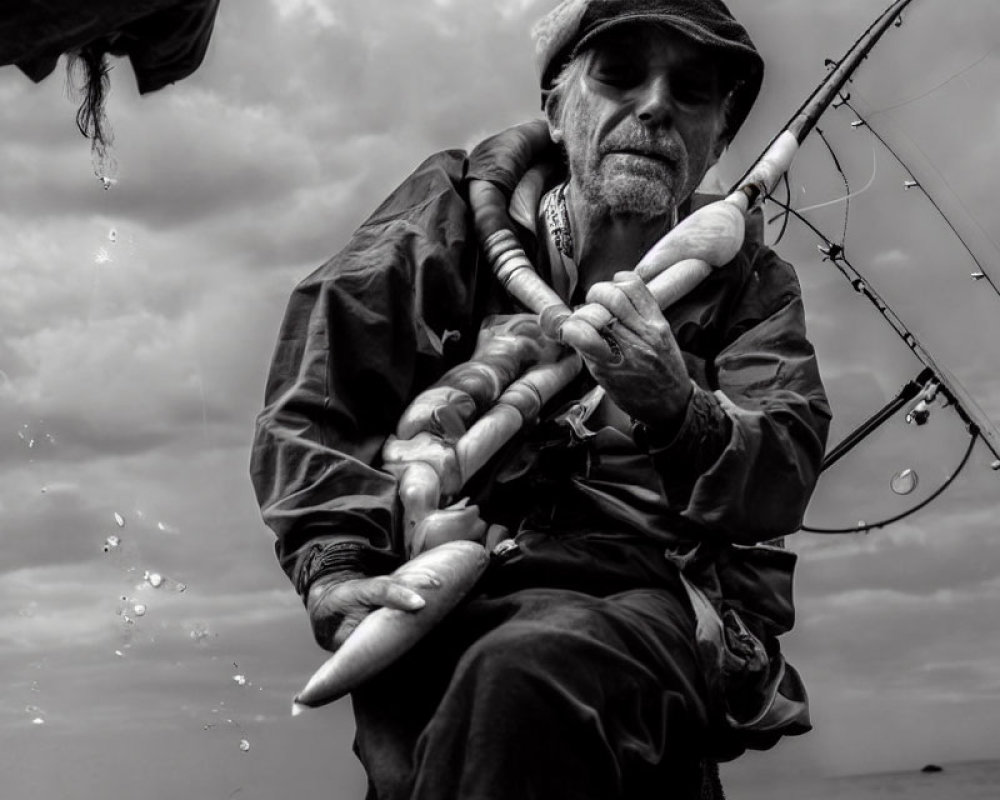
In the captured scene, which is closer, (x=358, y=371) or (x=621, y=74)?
(x=358, y=371)

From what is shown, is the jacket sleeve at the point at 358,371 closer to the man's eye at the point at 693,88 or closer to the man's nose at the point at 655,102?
the man's nose at the point at 655,102

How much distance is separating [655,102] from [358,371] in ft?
3.62

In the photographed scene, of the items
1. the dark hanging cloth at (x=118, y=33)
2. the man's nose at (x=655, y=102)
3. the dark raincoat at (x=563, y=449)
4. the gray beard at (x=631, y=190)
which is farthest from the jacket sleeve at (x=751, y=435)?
the dark hanging cloth at (x=118, y=33)

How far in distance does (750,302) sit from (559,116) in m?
0.78

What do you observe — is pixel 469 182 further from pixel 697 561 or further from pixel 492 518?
pixel 697 561

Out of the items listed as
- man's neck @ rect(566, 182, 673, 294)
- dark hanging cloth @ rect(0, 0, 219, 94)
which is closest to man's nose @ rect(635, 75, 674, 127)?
man's neck @ rect(566, 182, 673, 294)

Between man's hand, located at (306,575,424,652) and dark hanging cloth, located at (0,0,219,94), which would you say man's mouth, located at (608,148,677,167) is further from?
dark hanging cloth, located at (0,0,219,94)

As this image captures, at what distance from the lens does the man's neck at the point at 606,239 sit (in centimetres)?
431

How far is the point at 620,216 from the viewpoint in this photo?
14.1 ft

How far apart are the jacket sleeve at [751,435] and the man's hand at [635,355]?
0.08 m

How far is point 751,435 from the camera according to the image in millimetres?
3842

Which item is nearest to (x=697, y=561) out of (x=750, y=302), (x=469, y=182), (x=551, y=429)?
(x=551, y=429)

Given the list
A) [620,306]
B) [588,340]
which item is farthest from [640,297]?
[588,340]

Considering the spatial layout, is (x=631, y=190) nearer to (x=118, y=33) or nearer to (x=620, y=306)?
(x=620, y=306)
